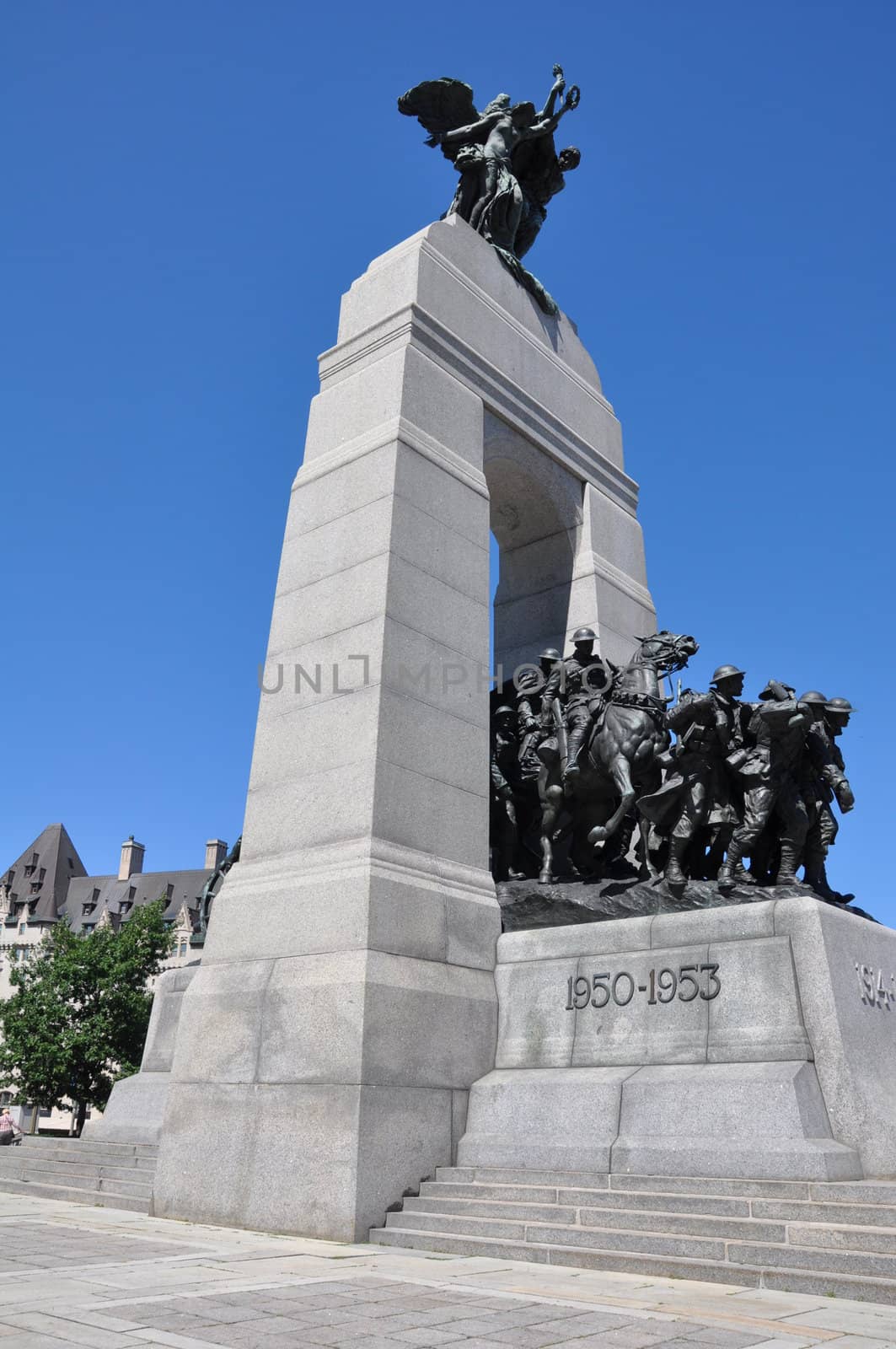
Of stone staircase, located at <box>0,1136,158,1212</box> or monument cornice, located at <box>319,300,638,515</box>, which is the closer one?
stone staircase, located at <box>0,1136,158,1212</box>

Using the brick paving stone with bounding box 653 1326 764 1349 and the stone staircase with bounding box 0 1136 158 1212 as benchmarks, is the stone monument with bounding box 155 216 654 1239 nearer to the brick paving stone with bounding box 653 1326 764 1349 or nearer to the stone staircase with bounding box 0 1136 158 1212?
the stone staircase with bounding box 0 1136 158 1212

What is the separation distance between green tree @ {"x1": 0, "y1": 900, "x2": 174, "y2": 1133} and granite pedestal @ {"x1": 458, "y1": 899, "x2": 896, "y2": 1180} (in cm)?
3866

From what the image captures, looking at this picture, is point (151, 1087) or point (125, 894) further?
point (125, 894)

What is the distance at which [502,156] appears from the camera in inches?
773

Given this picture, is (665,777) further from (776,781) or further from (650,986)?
(650,986)

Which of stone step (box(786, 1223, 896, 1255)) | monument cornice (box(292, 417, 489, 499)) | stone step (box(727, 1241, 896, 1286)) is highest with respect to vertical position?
monument cornice (box(292, 417, 489, 499))

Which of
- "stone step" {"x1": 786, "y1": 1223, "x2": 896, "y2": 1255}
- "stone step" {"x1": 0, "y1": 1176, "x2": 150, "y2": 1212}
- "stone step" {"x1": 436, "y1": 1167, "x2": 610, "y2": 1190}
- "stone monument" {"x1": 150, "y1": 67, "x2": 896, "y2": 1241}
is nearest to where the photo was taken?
"stone step" {"x1": 786, "y1": 1223, "x2": 896, "y2": 1255}

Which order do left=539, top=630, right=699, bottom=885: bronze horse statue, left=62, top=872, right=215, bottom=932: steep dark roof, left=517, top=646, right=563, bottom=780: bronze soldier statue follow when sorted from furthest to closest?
left=62, top=872, right=215, bottom=932: steep dark roof → left=517, top=646, right=563, bottom=780: bronze soldier statue → left=539, top=630, right=699, bottom=885: bronze horse statue

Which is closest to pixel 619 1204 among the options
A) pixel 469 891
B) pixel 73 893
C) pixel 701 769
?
pixel 469 891

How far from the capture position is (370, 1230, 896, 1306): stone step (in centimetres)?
684

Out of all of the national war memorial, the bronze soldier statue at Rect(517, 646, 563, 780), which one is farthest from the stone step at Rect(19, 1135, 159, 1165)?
the bronze soldier statue at Rect(517, 646, 563, 780)

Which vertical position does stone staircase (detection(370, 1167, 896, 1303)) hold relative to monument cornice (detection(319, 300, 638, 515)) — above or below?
below

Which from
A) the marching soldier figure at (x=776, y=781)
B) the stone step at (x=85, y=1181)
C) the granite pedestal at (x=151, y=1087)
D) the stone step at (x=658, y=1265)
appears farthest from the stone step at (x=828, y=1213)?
the granite pedestal at (x=151, y=1087)

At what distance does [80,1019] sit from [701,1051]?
44128 millimetres
